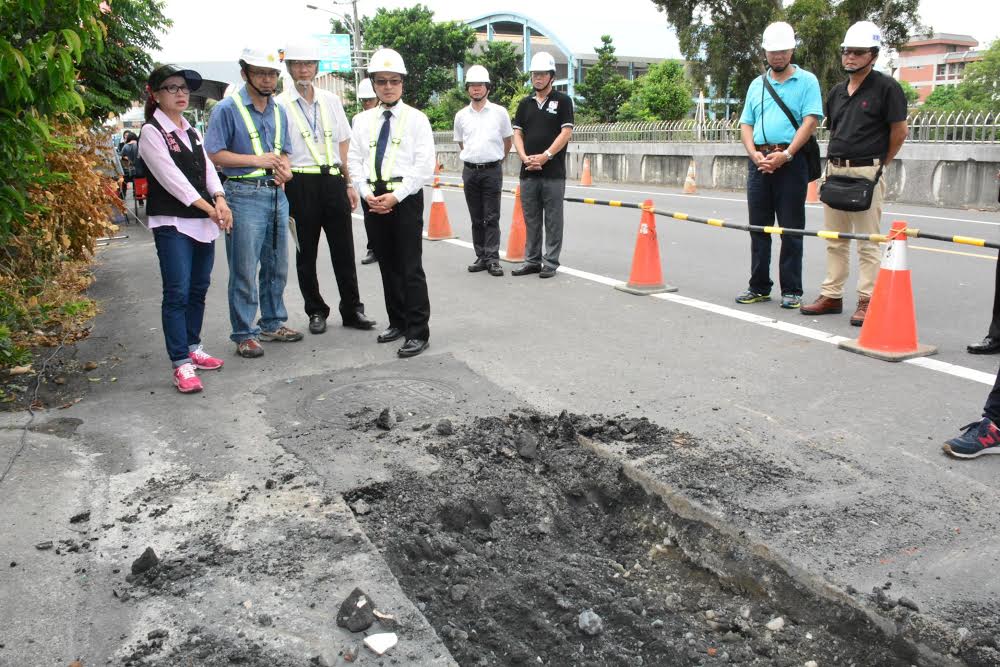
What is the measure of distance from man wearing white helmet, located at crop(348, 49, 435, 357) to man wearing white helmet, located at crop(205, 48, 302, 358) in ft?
1.87

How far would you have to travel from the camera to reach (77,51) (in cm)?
429

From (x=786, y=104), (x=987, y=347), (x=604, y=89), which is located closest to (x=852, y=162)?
(x=786, y=104)

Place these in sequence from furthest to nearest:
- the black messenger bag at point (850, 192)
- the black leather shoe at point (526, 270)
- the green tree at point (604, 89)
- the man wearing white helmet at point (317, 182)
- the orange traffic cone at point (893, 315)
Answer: the green tree at point (604, 89) → the black leather shoe at point (526, 270) → the black messenger bag at point (850, 192) → the man wearing white helmet at point (317, 182) → the orange traffic cone at point (893, 315)

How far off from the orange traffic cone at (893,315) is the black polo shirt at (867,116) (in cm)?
99

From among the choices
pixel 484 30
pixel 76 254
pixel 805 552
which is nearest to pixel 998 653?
pixel 805 552

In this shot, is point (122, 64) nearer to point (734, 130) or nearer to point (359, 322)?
point (359, 322)

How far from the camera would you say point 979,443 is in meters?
3.95

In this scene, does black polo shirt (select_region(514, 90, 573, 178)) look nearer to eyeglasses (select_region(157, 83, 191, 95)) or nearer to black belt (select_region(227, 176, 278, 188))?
black belt (select_region(227, 176, 278, 188))

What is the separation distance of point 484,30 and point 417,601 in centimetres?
7343

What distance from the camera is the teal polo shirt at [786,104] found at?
22.4ft

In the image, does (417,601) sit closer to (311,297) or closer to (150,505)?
(150,505)

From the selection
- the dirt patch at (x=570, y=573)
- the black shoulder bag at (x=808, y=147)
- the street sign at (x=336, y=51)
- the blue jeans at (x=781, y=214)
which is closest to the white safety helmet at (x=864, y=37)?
the black shoulder bag at (x=808, y=147)

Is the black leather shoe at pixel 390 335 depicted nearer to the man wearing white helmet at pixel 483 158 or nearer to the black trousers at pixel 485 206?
the man wearing white helmet at pixel 483 158

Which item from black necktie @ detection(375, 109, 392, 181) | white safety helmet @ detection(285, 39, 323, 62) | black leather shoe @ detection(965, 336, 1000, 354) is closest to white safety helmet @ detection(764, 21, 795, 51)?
black leather shoe @ detection(965, 336, 1000, 354)
